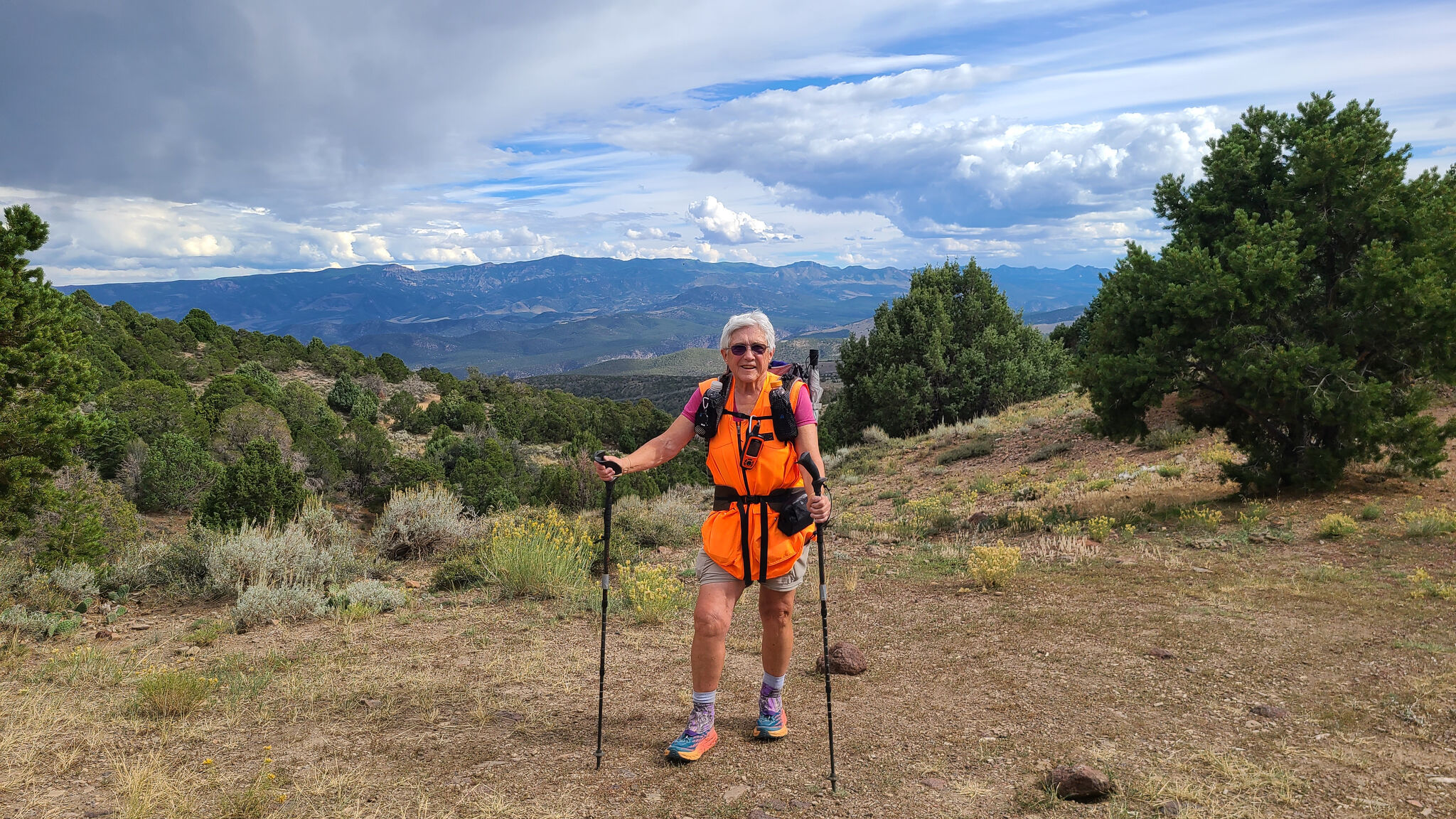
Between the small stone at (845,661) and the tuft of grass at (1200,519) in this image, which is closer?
the small stone at (845,661)

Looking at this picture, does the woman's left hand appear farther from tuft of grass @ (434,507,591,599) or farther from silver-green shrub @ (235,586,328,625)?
silver-green shrub @ (235,586,328,625)

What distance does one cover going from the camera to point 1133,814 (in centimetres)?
313

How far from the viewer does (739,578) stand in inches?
141

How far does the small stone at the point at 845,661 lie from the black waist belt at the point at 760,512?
5.89 ft

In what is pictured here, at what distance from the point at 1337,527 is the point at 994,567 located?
12.6 feet

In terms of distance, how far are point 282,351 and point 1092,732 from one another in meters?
40.3

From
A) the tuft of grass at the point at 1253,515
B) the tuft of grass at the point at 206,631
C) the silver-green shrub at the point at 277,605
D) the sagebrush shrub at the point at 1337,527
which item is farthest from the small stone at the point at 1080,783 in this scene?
the tuft of grass at the point at 1253,515

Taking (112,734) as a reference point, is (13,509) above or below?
above

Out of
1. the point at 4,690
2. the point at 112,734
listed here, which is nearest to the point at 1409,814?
the point at 112,734

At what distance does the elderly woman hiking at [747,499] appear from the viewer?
139 inches

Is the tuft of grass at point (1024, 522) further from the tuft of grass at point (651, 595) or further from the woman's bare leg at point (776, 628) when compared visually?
the woman's bare leg at point (776, 628)

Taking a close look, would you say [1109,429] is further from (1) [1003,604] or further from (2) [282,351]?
(2) [282,351]

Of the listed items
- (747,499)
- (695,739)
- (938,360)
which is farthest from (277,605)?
(938,360)

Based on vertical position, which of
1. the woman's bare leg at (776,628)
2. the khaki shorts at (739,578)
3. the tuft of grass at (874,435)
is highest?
the khaki shorts at (739,578)
